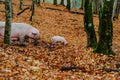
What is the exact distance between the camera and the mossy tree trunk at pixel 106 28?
16047 millimetres

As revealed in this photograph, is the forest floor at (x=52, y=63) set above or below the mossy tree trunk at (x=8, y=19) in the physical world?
below

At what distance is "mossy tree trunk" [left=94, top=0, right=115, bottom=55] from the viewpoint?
16047 millimetres

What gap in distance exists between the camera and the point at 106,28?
1634 centimetres

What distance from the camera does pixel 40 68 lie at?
12242 millimetres

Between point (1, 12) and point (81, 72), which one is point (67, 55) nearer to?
point (81, 72)

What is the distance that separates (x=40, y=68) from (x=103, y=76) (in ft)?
8.32

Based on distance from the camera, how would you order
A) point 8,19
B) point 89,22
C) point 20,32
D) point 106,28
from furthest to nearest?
point 89,22 → point 20,32 → point 106,28 → point 8,19

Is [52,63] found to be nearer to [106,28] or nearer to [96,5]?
[106,28]

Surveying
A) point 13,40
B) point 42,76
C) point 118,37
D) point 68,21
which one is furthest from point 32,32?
point 68,21

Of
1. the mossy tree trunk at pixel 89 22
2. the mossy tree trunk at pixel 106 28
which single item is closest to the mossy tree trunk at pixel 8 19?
the mossy tree trunk at pixel 106 28

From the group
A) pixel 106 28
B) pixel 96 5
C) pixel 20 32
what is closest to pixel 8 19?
pixel 20 32

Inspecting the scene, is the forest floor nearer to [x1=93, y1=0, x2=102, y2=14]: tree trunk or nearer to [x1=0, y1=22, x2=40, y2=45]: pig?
[x1=0, y1=22, x2=40, y2=45]: pig

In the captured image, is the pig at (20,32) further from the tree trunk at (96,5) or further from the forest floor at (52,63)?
the tree trunk at (96,5)

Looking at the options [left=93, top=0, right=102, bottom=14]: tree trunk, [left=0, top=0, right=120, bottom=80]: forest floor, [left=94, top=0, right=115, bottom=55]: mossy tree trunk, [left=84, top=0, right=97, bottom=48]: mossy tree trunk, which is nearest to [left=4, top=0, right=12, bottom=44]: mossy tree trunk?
[left=0, top=0, right=120, bottom=80]: forest floor
